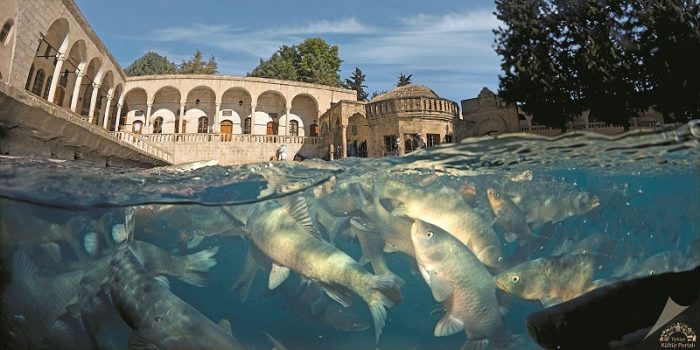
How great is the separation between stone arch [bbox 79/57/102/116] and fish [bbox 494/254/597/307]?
31903 millimetres

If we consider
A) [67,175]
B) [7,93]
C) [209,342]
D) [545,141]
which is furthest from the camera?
[545,141]

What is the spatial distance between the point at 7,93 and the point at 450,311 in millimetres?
7296

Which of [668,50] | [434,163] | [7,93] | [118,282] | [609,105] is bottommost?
[118,282]

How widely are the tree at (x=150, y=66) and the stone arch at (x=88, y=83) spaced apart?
40177 mm

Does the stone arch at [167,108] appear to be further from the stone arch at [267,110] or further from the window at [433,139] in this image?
the window at [433,139]

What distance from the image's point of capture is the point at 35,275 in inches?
243

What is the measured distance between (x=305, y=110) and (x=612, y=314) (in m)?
40.5

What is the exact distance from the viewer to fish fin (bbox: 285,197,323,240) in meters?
6.34

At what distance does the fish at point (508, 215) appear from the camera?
8242 millimetres

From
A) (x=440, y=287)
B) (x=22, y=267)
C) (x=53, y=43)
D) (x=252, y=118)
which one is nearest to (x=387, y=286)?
(x=440, y=287)

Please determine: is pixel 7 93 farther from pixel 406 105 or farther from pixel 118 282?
pixel 406 105

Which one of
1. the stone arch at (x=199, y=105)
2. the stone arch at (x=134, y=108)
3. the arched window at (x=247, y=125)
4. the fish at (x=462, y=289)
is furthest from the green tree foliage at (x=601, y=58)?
the stone arch at (x=134, y=108)

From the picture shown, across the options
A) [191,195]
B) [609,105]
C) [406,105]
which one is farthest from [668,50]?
[191,195]

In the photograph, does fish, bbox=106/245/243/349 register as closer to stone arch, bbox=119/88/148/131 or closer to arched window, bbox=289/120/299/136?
arched window, bbox=289/120/299/136
